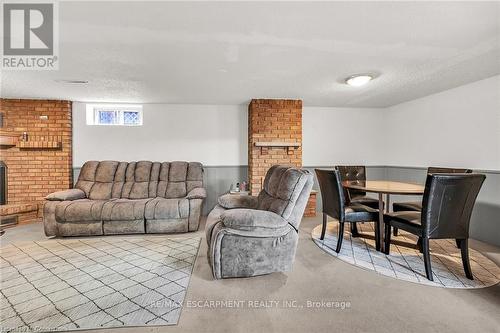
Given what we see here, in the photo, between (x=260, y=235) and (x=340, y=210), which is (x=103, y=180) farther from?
(x=340, y=210)

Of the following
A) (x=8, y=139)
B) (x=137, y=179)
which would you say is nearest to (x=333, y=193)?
(x=137, y=179)

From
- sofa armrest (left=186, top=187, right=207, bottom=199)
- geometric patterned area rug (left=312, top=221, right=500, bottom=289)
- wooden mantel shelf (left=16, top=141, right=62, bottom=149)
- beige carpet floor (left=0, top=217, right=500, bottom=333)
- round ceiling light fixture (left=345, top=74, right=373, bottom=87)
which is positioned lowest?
beige carpet floor (left=0, top=217, right=500, bottom=333)

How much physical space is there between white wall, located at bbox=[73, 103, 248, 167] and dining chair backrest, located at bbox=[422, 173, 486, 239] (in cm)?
308

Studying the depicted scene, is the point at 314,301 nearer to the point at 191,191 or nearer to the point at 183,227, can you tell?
the point at 183,227

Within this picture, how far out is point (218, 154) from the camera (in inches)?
176

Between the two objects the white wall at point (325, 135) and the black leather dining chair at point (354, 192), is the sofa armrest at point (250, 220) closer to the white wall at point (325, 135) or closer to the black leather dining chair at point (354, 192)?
the black leather dining chair at point (354, 192)

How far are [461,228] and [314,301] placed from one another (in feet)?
5.02

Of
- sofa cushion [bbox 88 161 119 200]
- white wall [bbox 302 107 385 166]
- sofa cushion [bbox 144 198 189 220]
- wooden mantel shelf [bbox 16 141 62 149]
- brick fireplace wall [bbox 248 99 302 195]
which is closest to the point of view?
sofa cushion [bbox 144 198 189 220]

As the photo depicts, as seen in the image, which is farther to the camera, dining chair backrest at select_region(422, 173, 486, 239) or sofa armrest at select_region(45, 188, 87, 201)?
sofa armrest at select_region(45, 188, 87, 201)

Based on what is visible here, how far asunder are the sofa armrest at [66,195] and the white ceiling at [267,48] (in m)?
1.55

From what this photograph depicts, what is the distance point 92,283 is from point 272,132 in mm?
3209

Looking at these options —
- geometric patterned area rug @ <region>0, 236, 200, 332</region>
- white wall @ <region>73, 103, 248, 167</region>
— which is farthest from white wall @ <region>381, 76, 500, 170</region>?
geometric patterned area rug @ <region>0, 236, 200, 332</region>

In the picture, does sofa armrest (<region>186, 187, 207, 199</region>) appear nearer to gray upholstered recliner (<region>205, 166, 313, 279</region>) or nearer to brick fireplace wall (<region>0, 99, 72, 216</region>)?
gray upholstered recliner (<region>205, 166, 313, 279</region>)

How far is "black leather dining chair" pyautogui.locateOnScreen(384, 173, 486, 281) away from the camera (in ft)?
6.34
